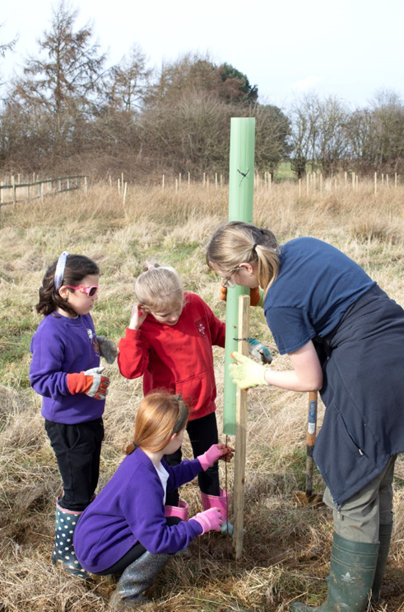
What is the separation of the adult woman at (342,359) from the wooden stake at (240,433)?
351 mm

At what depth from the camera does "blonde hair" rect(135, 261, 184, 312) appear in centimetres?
211

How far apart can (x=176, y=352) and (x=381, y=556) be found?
1.12 metres

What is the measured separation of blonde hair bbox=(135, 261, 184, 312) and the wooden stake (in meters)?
0.27

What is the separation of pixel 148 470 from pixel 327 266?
3.22ft

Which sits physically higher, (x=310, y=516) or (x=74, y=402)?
(x=74, y=402)

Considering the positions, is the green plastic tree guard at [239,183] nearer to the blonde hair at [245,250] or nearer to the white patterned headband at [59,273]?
the blonde hair at [245,250]

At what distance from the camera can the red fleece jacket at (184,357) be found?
226 cm

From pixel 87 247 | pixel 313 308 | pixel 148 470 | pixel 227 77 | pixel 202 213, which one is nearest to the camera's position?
pixel 313 308

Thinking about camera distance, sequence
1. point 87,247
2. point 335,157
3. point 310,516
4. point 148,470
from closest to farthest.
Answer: point 148,470, point 310,516, point 87,247, point 335,157

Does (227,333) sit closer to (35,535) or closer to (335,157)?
(35,535)

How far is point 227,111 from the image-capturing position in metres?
25.3

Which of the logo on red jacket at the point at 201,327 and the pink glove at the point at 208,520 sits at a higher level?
the logo on red jacket at the point at 201,327

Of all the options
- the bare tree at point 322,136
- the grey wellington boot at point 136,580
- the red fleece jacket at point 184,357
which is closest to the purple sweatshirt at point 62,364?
the red fleece jacket at point 184,357

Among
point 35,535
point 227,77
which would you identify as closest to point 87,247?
point 35,535
